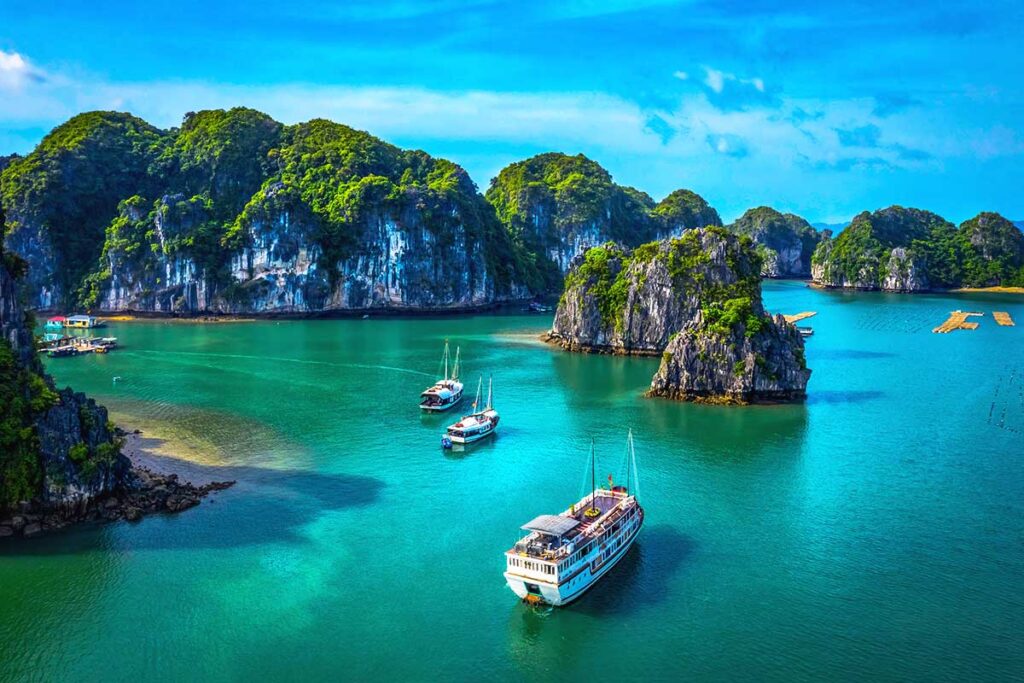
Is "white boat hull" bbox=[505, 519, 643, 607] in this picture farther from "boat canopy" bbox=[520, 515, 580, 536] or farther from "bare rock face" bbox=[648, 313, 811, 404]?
"bare rock face" bbox=[648, 313, 811, 404]

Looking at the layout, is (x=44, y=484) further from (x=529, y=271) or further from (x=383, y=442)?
(x=529, y=271)

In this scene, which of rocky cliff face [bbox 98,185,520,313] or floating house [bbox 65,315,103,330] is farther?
rocky cliff face [bbox 98,185,520,313]

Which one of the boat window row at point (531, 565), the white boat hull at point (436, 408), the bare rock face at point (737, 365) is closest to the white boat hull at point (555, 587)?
the boat window row at point (531, 565)

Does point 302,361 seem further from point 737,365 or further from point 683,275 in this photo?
point 737,365

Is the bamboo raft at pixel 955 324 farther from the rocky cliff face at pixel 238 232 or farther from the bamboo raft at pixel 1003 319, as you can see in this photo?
the rocky cliff face at pixel 238 232

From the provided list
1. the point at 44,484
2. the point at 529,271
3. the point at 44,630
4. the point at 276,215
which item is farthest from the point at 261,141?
the point at 44,630

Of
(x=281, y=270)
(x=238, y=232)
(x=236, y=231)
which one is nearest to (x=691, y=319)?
(x=281, y=270)

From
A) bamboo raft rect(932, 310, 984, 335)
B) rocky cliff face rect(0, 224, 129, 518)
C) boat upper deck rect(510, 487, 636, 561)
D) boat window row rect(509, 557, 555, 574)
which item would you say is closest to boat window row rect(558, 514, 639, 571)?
boat upper deck rect(510, 487, 636, 561)

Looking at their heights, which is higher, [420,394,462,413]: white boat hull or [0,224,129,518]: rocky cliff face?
[0,224,129,518]: rocky cliff face
